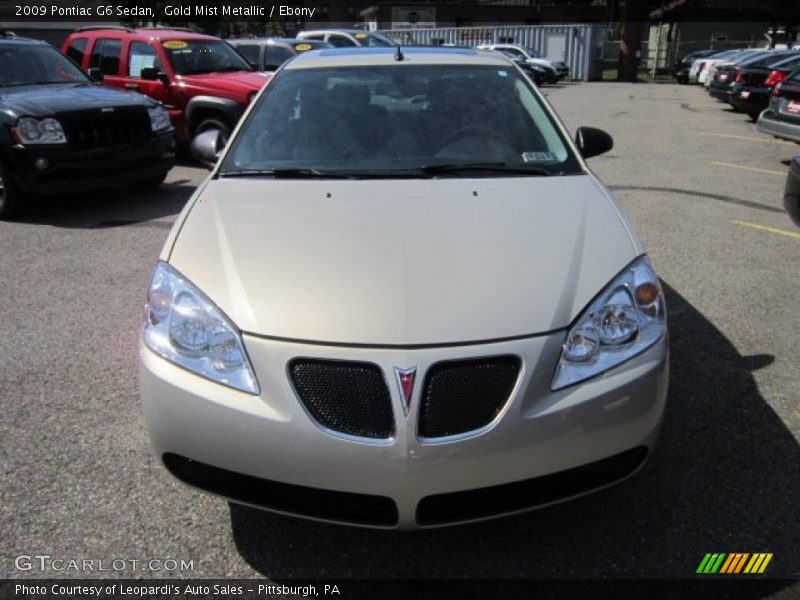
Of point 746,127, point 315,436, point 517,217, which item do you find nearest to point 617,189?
point 517,217

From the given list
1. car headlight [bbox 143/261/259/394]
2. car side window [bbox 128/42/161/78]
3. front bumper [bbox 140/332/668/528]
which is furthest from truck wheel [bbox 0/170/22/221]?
front bumper [bbox 140/332/668/528]

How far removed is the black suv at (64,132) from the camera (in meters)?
6.62

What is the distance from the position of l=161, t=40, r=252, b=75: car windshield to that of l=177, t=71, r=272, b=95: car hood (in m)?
0.24

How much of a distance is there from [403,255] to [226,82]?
7753 millimetres

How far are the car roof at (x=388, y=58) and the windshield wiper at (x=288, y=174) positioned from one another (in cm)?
93

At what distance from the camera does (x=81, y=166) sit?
6.86 metres

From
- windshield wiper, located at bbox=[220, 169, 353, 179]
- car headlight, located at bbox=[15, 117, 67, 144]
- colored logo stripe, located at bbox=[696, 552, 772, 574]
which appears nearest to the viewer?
colored logo stripe, located at bbox=[696, 552, 772, 574]

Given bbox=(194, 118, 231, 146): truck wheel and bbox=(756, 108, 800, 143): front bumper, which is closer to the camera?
bbox=(194, 118, 231, 146): truck wheel

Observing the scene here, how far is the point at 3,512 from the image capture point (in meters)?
2.62

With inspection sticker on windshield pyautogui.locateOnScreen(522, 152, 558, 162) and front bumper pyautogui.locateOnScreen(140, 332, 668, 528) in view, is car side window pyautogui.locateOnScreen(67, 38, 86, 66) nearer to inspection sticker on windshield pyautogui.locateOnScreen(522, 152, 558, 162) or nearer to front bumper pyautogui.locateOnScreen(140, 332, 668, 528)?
inspection sticker on windshield pyautogui.locateOnScreen(522, 152, 558, 162)

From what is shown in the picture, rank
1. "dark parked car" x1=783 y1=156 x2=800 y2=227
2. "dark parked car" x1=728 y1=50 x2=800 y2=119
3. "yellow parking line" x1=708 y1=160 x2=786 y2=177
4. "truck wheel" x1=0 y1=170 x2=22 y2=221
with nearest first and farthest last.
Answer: "dark parked car" x1=783 y1=156 x2=800 y2=227 < "truck wheel" x1=0 y1=170 x2=22 y2=221 < "yellow parking line" x1=708 y1=160 x2=786 y2=177 < "dark parked car" x1=728 y1=50 x2=800 y2=119

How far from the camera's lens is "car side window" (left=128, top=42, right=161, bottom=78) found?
32.2 feet

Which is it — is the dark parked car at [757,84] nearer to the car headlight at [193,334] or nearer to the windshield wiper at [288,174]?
the windshield wiper at [288,174]

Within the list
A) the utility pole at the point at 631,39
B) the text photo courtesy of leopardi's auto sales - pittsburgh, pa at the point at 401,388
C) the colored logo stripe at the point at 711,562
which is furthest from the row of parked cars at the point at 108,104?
the utility pole at the point at 631,39
